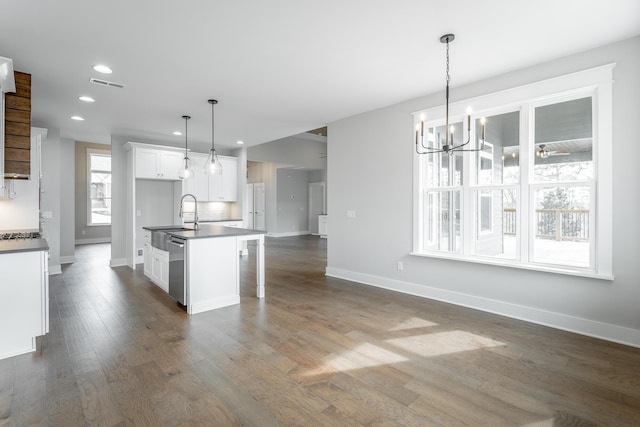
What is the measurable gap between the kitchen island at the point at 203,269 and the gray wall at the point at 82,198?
295 inches

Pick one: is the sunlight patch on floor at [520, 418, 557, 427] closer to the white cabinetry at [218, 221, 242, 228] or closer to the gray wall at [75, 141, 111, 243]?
the white cabinetry at [218, 221, 242, 228]

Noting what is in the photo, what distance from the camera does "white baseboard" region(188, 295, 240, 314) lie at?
3.74m

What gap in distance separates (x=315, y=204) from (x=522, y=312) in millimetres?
10173

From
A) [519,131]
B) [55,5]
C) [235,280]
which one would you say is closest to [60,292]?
[235,280]

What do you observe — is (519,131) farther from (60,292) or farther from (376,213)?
(60,292)

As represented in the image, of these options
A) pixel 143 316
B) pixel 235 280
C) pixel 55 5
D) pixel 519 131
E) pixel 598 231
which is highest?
pixel 55 5

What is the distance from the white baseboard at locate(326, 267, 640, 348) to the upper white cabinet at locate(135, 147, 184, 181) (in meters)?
4.76

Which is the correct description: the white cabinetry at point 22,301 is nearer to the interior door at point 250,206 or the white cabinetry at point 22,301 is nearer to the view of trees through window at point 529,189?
the view of trees through window at point 529,189

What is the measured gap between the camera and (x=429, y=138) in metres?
4.42

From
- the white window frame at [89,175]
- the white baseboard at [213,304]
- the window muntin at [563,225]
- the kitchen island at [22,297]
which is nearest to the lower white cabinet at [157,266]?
the white baseboard at [213,304]

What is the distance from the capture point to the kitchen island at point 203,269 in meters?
3.75

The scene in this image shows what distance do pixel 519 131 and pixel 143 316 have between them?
467 centimetres

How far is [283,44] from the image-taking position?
2.95 m

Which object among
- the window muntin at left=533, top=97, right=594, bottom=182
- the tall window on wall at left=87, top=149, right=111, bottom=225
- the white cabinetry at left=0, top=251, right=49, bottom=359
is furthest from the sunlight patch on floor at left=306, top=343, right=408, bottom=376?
the tall window on wall at left=87, top=149, right=111, bottom=225
